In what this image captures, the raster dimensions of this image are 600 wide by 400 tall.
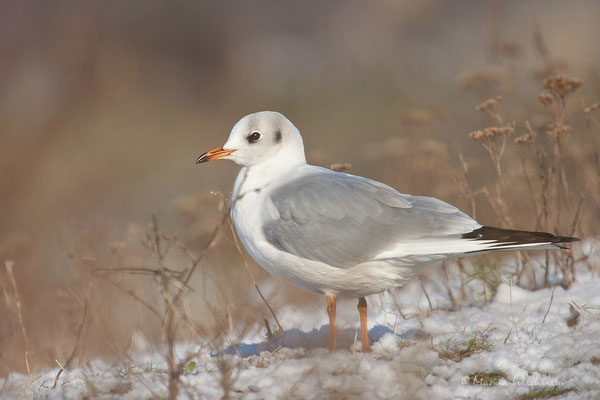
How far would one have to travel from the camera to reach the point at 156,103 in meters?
11.8

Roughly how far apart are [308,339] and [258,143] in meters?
1.02

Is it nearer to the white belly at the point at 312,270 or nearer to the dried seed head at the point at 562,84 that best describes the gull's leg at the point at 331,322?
the white belly at the point at 312,270

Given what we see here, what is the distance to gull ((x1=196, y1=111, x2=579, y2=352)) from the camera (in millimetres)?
3473

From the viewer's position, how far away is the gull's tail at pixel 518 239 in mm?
3289

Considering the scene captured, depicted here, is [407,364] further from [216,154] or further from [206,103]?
[206,103]

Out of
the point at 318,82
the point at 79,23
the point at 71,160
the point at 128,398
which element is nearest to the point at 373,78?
the point at 318,82

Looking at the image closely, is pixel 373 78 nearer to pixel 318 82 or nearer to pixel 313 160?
pixel 318 82

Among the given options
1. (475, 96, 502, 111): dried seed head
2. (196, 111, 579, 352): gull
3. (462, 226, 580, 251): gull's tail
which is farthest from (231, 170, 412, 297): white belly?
(475, 96, 502, 111): dried seed head

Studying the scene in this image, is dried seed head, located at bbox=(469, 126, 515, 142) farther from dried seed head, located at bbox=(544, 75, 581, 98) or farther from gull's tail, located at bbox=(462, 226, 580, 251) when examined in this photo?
gull's tail, located at bbox=(462, 226, 580, 251)

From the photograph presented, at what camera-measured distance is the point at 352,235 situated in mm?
3516

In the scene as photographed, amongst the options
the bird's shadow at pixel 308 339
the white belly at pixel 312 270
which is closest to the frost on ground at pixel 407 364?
the bird's shadow at pixel 308 339

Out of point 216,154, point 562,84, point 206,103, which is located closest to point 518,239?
point 562,84

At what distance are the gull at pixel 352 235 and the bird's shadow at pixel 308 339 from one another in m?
0.16

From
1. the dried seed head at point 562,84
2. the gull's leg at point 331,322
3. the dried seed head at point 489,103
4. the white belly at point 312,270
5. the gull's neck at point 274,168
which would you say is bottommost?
the gull's leg at point 331,322
